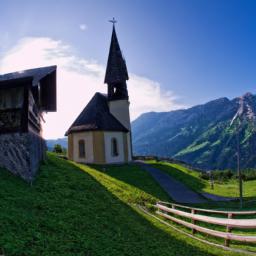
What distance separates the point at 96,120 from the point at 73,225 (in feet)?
96.8

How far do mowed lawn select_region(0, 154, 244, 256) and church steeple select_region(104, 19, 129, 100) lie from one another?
27.1 meters

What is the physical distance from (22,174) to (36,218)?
214 inches

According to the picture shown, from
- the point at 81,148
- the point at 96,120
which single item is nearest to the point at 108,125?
the point at 96,120

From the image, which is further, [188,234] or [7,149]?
[7,149]

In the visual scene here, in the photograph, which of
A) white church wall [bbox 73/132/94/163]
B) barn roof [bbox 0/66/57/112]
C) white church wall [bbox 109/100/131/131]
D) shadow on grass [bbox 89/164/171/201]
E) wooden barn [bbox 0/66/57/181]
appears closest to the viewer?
barn roof [bbox 0/66/57/112]

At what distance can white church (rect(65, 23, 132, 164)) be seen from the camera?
128 ft

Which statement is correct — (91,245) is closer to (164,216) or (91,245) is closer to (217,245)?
(217,245)

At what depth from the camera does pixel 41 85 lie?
23047mm

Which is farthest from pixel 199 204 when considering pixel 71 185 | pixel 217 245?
pixel 217 245

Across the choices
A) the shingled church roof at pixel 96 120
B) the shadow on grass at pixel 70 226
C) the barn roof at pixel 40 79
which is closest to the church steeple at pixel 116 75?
the shingled church roof at pixel 96 120

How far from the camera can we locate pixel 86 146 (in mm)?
39344

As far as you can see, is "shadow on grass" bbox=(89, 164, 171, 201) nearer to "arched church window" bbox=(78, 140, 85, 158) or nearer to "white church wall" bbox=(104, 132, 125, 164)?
"white church wall" bbox=(104, 132, 125, 164)

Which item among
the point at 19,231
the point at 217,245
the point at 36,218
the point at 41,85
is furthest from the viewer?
the point at 41,85

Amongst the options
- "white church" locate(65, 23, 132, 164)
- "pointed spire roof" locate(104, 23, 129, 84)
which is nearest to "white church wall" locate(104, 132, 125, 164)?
"white church" locate(65, 23, 132, 164)
